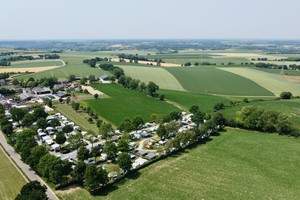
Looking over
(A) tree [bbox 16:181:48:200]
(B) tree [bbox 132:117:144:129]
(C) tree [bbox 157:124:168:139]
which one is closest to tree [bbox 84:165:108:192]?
(A) tree [bbox 16:181:48:200]

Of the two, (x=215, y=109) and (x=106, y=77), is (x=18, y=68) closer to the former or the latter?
(x=106, y=77)

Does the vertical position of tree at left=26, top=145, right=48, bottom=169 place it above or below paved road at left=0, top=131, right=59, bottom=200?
above

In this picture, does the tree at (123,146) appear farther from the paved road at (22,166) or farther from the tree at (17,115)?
the tree at (17,115)

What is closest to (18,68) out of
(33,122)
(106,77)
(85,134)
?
(106,77)

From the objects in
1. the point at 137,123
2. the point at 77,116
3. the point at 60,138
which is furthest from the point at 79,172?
the point at 77,116

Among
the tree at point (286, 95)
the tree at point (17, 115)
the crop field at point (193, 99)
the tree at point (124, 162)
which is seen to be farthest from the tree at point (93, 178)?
the tree at point (286, 95)

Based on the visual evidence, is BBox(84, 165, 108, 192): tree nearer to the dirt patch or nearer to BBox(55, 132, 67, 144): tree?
BBox(55, 132, 67, 144): tree
